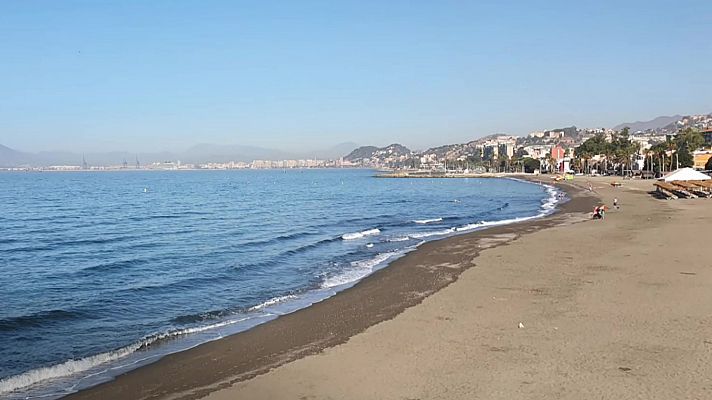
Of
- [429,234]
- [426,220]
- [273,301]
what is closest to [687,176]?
[426,220]

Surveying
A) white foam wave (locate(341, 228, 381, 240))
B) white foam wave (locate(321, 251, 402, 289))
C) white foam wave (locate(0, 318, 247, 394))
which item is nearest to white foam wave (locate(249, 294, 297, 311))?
white foam wave (locate(321, 251, 402, 289))

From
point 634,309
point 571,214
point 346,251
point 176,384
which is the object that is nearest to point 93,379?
point 176,384

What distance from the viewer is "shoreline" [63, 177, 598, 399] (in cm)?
886

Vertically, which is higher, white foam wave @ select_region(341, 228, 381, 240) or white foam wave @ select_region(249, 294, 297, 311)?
white foam wave @ select_region(249, 294, 297, 311)

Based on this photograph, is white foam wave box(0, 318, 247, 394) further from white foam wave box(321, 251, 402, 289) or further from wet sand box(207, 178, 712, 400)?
white foam wave box(321, 251, 402, 289)

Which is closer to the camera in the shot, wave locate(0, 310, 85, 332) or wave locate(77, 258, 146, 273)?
wave locate(0, 310, 85, 332)

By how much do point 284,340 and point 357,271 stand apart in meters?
8.34

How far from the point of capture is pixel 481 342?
10.3 m

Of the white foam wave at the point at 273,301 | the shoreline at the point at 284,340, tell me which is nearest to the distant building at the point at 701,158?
the shoreline at the point at 284,340

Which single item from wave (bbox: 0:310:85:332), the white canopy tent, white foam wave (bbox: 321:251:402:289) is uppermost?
the white canopy tent

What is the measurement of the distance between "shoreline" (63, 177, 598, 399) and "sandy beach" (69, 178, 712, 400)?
0.12 feet

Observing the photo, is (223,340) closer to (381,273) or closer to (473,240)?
(381,273)

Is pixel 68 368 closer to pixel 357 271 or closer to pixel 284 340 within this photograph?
pixel 284 340

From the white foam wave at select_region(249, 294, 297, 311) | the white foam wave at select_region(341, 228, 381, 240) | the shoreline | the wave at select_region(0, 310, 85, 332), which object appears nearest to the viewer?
the shoreline
